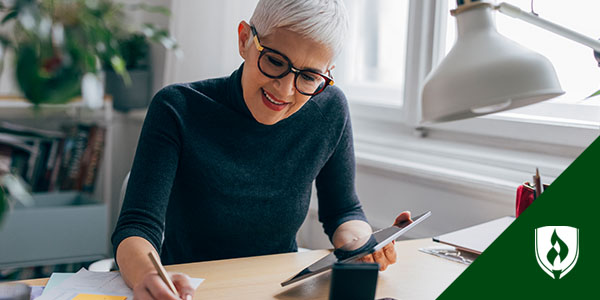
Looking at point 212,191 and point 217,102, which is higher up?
point 217,102

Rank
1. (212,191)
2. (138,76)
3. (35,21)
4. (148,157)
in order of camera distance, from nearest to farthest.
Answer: (35,21), (148,157), (212,191), (138,76)

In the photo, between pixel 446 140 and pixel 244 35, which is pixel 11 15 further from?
pixel 446 140

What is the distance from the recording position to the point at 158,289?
844 millimetres

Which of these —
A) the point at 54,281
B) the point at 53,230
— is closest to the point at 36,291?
the point at 54,281

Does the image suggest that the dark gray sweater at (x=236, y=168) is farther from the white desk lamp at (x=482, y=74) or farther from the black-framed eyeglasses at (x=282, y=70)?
the white desk lamp at (x=482, y=74)

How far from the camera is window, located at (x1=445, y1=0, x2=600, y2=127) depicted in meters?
1.50

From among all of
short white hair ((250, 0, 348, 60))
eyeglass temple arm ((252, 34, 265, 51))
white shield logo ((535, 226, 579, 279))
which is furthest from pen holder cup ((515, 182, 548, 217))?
eyeglass temple arm ((252, 34, 265, 51))

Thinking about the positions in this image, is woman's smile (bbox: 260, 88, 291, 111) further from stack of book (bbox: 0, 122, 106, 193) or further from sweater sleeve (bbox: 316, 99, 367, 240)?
stack of book (bbox: 0, 122, 106, 193)

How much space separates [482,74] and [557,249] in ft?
1.38

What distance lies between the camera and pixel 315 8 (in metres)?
1.16

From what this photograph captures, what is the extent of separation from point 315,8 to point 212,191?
1.55 ft

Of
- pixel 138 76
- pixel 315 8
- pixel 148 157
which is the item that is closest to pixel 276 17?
pixel 315 8

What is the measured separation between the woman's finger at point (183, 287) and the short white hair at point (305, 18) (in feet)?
1.80

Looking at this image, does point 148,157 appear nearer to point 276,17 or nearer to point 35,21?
point 276,17
